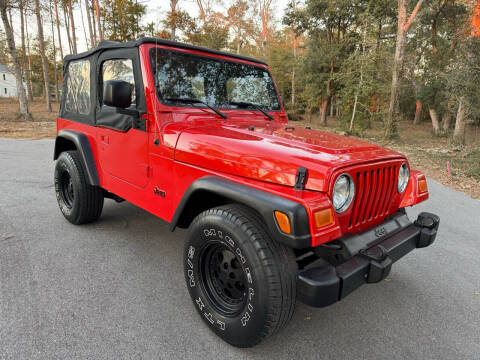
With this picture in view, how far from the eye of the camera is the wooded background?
494 inches

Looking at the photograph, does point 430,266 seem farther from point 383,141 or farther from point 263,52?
point 263,52

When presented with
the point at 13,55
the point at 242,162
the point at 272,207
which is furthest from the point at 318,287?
the point at 13,55

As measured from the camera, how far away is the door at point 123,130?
Result: 2621 millimetres

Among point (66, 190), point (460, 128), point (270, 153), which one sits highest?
point (270, 153)

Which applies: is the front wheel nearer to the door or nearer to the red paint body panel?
the red paint body panel

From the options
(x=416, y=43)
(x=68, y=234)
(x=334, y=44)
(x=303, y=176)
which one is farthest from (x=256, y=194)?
(x=416, y=43)

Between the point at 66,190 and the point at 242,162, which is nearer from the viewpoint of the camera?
the point at 242,162

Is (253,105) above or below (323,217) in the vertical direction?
above

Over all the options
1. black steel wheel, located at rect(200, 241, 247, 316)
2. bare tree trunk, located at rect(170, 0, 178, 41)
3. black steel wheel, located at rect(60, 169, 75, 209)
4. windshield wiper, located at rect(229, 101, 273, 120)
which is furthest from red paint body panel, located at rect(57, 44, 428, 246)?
bare tree trunk, located at rect(170, 0, 178, 41)

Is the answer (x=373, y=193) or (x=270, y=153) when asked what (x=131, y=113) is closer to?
(x=270, y=153)

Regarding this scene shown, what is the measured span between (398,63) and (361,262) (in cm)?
1399

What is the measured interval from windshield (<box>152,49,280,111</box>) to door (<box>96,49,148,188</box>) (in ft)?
0.67

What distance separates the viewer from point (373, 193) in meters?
2.04

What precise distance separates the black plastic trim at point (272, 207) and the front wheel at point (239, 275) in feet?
0.44
